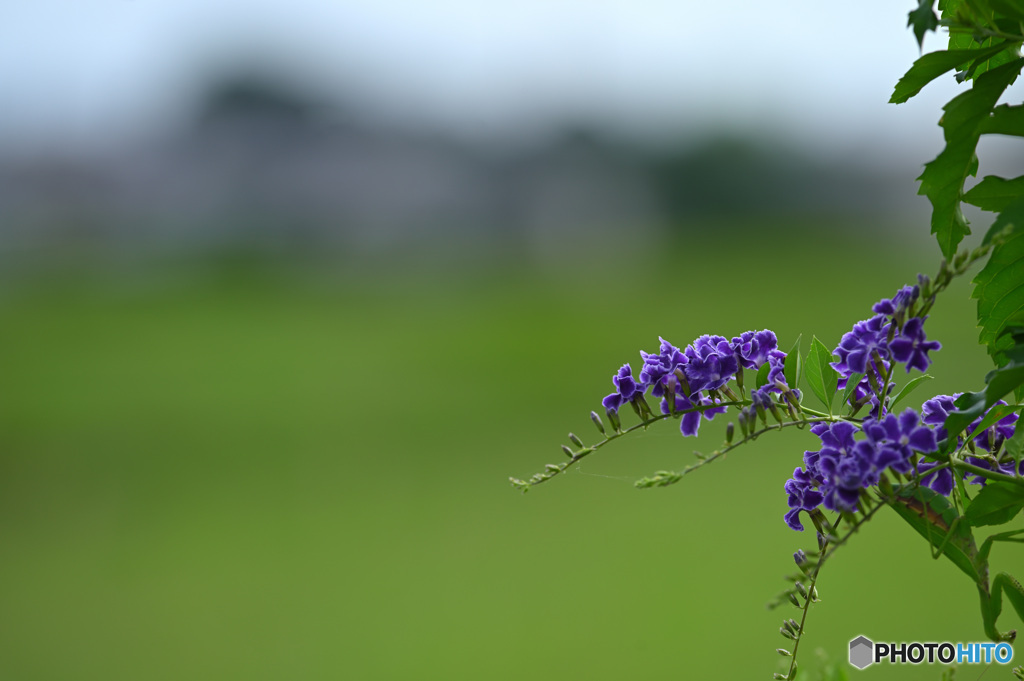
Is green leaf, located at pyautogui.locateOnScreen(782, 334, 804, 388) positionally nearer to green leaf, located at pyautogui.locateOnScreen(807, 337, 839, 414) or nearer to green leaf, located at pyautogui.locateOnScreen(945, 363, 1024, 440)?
green leaf, located at pyautogui.locateOnScreen(807, 337, 839, 414)

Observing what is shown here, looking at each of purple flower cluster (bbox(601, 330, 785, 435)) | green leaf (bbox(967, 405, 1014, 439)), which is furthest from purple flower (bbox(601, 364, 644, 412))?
green leaf (bbox(967, 405, 1014, 439))

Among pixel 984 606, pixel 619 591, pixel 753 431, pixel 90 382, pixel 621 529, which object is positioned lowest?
pixel 984 606

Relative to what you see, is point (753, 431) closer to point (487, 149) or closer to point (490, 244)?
point (490, 244)

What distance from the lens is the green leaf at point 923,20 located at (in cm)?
68

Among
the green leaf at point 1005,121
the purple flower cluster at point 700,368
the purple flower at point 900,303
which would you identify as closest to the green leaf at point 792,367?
the purple flower cluster at point 700,368

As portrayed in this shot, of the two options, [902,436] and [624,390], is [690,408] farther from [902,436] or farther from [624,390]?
[902,436]

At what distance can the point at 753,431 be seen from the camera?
833 millimetres

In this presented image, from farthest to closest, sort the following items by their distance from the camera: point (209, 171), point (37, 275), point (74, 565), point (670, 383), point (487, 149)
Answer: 1. point (487, 149)
2. point (209, 171)
3. point (37, 275)
4. point (74, 565)
5. point (670, 383)

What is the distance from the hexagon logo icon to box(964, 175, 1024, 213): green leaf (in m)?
0.61

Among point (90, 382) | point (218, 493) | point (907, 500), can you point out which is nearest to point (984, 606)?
point (907, 500)

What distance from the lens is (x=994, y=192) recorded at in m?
0.82

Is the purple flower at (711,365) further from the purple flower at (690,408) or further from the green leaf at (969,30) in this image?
the green leaf at (969,30)

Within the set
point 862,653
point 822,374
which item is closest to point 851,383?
point 822,374

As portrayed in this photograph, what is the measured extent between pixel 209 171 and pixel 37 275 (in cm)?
1120
